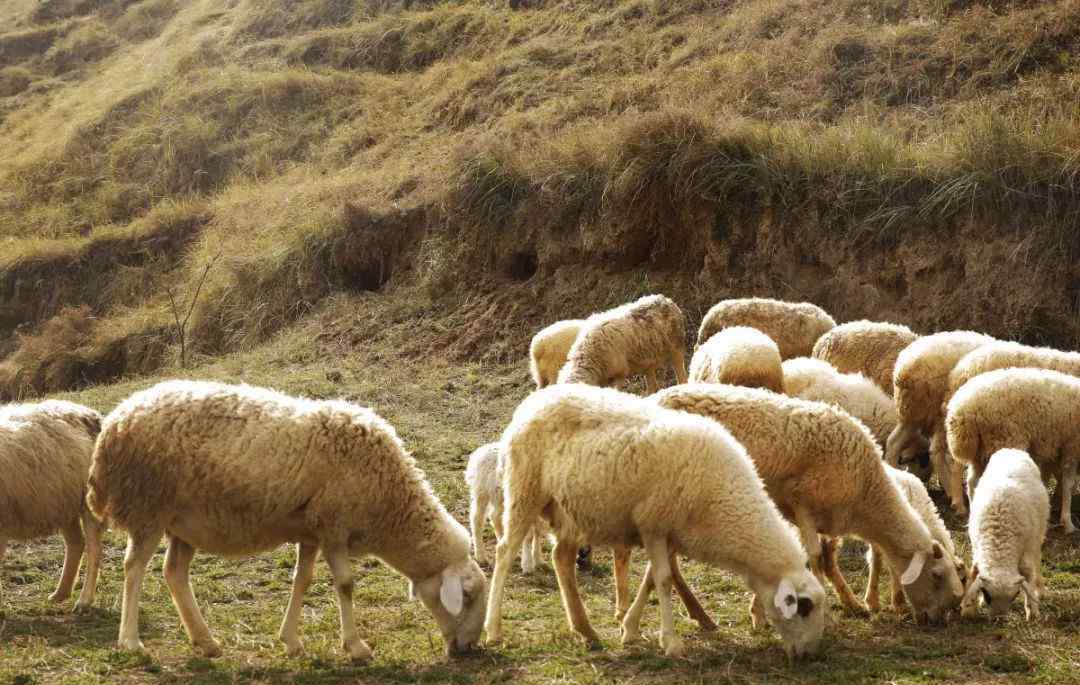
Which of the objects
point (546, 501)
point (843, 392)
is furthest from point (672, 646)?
point (843, 392)

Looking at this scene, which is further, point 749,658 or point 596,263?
point 596,263

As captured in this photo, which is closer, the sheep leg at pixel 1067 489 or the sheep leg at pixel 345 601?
the sheep leg at pixel 345 601

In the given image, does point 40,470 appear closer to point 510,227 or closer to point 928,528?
point 928,528

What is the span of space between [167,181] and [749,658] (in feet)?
80.4

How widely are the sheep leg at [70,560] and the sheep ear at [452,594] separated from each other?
123 inches

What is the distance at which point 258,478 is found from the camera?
23.5 ft

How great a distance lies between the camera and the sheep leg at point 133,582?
724 cm

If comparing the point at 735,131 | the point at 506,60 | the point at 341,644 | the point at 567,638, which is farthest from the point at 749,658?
the point at 506,60

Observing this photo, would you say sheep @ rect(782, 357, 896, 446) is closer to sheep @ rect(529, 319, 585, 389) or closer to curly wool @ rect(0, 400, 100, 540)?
sheep @ rect(529, 319, 585, 389)

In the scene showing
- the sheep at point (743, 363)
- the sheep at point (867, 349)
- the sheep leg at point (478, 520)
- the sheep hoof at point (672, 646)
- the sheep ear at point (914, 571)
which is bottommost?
the sheep leg at point (478, 520)

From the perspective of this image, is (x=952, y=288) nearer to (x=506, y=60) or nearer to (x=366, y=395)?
(x=366, y=395)

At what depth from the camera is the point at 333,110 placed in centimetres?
2908

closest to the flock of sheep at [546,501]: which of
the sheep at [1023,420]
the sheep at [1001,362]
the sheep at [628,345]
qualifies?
the sheep at [1023,420]

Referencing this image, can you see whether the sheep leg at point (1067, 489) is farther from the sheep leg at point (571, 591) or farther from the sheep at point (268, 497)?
the sheep at point (268, 497)
